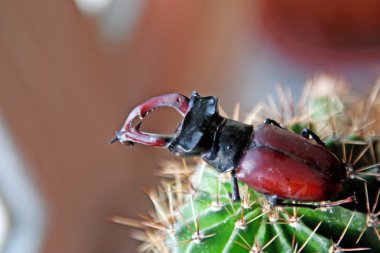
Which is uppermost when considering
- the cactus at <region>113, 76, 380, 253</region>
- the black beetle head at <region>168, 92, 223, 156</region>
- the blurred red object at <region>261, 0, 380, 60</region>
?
the blurred red object at <region>261, 0, 380, 60</region>

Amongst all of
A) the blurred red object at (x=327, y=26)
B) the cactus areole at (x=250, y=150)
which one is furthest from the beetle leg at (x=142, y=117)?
the blurred red object at (x=327, y=26)

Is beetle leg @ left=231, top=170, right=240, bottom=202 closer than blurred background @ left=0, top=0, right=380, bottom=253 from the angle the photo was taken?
Yes

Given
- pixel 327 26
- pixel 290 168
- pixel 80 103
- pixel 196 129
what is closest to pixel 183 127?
pixel 196 129

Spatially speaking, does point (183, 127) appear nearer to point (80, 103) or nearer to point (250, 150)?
point (250, 150)

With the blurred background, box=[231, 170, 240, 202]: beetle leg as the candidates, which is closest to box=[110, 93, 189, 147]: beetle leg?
box=[231, 170, 240, 202]: beetle leg

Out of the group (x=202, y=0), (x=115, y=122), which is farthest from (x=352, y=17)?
(x=115, y=122)

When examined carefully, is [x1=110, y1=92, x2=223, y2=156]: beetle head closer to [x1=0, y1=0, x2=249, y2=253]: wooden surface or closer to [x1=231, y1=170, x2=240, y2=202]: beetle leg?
[x1=231, y1=170, x2=240, y2=202]: beetle leg

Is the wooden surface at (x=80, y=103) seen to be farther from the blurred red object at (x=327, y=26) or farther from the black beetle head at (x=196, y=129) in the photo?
the black beetle head at (x=196, y=129)
